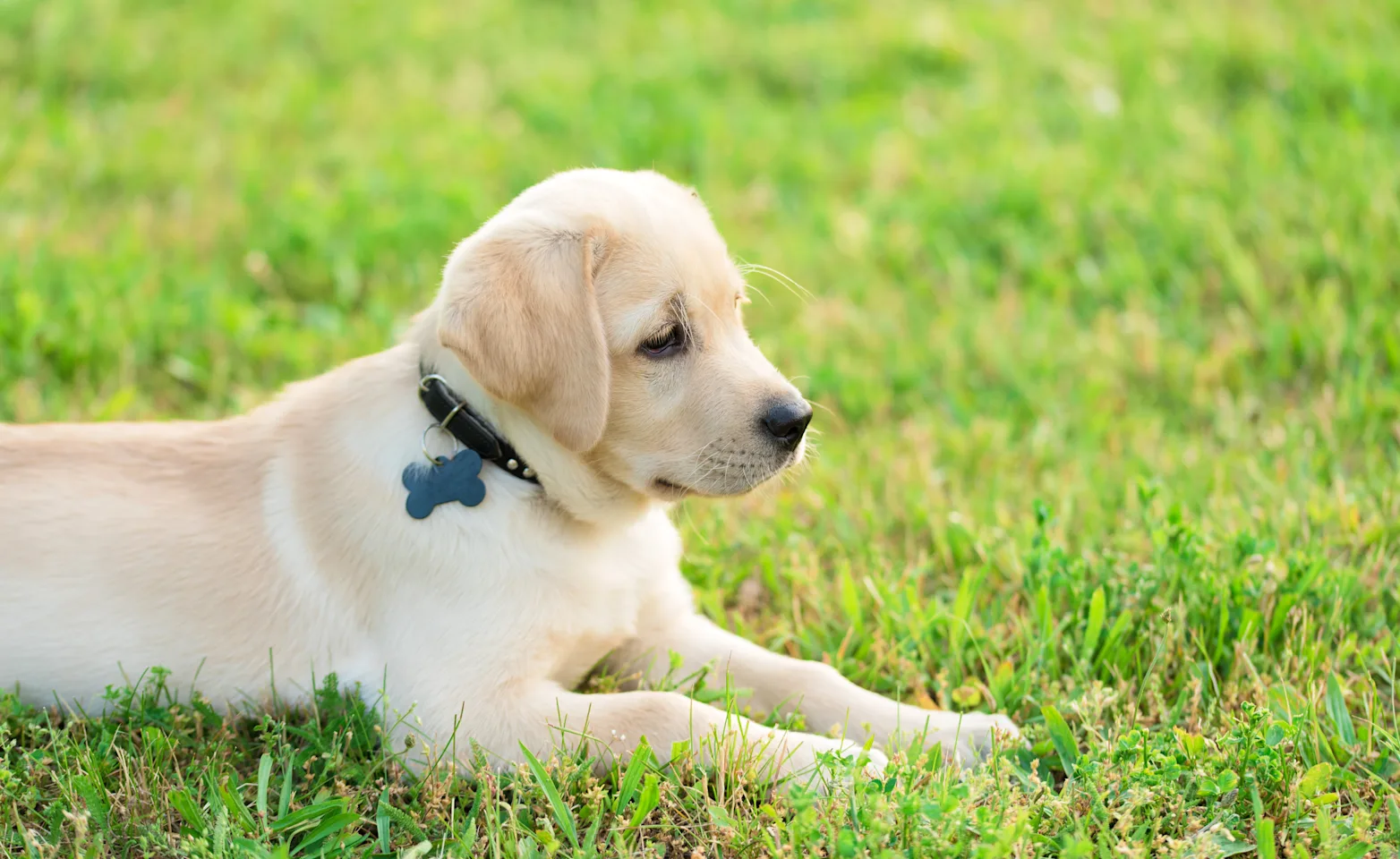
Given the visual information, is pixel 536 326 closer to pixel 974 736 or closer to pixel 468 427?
pixel 468 427

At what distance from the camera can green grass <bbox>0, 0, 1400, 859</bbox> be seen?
2705 mm

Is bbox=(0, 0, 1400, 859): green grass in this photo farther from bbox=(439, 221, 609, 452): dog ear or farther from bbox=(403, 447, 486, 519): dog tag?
bbox=(439, 221, 609, 452): dog ear

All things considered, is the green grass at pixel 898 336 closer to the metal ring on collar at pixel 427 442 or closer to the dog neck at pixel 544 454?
the dog neck at pixel 544 454

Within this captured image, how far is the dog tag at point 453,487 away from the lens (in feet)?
9.71

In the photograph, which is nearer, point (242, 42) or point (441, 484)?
point (441, 484)

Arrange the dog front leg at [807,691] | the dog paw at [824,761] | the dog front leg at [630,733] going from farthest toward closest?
the dog front leg at [807,691]
the dog front leg at [630,733]
the dog paw at [824,761]

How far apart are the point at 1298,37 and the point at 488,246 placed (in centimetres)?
607

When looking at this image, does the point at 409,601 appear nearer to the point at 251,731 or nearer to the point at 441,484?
the point at 441,484

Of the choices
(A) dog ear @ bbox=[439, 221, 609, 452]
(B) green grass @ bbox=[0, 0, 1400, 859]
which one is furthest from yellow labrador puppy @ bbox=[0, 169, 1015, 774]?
(B) green grass @ bbox=[0, 0, 1400, 859]

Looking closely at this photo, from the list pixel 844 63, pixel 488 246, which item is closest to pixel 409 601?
pixel 488 246

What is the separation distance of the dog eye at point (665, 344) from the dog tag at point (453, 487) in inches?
18.1

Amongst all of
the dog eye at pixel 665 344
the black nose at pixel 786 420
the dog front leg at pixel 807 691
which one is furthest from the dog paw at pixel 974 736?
the dog eye at pixel 665 344

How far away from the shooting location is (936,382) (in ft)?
16.3

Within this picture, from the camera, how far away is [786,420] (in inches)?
114
